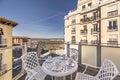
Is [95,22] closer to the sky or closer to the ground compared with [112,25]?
closer to the sky

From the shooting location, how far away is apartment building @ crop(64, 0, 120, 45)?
13.4 m

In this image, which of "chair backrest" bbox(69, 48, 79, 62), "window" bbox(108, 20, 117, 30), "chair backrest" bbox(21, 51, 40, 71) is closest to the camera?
"chair backrest" bbox(21, 51, 40, 71)

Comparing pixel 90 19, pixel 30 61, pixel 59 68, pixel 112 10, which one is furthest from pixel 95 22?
pixel 59 68

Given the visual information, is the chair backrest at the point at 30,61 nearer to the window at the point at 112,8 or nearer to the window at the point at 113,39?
the window at the point at 113,39

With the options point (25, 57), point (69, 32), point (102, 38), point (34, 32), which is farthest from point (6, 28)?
point (69, 32)

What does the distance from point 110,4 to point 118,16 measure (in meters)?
1.57

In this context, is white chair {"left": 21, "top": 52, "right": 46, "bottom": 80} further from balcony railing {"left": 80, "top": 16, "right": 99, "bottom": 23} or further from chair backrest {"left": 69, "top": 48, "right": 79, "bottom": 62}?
balcony railing {"left": 80, "top": 16, "right": 99, "bottom": 23}

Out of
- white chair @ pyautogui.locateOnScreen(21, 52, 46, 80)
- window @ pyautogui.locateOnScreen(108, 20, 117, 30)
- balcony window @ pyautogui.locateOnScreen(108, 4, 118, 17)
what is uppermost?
balcony window @ pyautogui.locateOnScreen(108, 4, 118, 17)

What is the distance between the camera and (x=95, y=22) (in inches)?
616

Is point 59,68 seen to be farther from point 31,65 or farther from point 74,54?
point 74,54

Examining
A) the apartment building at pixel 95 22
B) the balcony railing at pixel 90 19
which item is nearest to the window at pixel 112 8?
the apartment building at pixel 95 22

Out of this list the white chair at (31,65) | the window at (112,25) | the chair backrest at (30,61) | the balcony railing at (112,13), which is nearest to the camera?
the white chair at (31,65)

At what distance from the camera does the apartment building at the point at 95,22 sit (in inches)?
527

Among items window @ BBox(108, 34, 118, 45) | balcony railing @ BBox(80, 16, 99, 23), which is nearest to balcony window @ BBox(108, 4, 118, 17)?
balcony railing @ BBox(80, 16, 99, 23)
